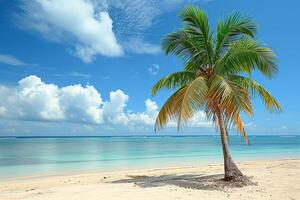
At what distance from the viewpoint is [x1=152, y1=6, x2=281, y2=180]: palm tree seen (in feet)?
29.5

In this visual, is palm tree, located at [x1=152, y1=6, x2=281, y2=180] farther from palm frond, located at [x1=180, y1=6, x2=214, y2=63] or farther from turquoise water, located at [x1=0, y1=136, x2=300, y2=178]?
turquoise water, located at [x1=0, y1=136, x2=300, y2=178]

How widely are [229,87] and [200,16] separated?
8.77 ft

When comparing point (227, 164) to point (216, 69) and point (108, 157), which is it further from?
point (108, 157)

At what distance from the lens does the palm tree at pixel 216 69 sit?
898 centimetres

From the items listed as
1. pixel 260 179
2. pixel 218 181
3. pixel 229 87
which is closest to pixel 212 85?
pixel 229 87

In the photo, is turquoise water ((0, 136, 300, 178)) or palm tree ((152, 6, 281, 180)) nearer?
palm tree ((152, 6, 281, 180))

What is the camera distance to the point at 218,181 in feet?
32.2

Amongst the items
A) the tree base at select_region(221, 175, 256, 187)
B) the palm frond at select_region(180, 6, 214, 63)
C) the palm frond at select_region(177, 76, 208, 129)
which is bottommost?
the tree base at select_region(221, 175, 256, 187)

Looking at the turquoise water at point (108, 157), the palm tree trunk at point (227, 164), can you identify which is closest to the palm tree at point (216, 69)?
the palm tree trunk at point (227, 164)

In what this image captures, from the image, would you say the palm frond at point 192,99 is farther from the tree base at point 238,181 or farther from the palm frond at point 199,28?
the tree base at point 238,181

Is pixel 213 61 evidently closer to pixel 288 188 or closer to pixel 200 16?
pixel 200 16

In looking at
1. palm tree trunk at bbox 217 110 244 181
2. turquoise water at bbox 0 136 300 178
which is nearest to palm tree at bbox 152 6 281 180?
palm tree trunk at bbox 217 110 244 181

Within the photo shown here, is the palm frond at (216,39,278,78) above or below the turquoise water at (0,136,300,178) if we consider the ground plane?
above

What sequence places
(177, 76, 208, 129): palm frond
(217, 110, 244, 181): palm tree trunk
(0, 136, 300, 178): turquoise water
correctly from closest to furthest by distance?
(177, 76, 208, 129): palm frond, (217, 110, 244, 181): palm tree trunk, (0, 136, 300, 178): turquoise water
